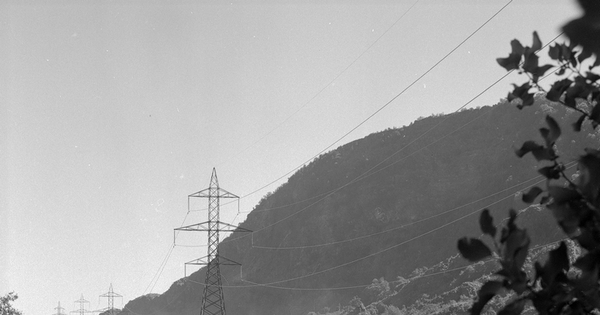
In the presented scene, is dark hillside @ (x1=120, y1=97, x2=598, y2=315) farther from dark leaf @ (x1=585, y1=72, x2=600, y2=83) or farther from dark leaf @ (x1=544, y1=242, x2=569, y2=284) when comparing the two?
dark leaf @ (x1=544, y1=242, x2=569, y2=284)

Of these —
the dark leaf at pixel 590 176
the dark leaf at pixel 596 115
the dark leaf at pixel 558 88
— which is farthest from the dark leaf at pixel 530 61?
the dark leaf at pixel 590 176

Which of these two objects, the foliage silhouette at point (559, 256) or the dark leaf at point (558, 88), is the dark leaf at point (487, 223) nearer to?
the foliage silhouette at point (559, 256)

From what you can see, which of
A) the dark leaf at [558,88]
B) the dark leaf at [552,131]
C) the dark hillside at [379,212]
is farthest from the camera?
the dark hillside at [379,212]

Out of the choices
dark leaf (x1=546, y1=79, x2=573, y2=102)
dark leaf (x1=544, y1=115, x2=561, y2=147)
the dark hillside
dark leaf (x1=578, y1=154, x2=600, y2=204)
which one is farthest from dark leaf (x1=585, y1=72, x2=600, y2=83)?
the dark hillside

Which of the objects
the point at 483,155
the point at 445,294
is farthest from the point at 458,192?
the point at 445,294

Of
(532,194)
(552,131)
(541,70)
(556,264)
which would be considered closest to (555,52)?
(541,70)

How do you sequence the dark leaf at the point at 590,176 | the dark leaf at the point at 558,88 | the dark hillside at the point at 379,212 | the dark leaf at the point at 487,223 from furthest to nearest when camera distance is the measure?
the dark hillside at the point at 379,212, the dark leaf at the point at 558,88, the dark leaf at the point at 487,223, the dark leaf at the point at 590,176
